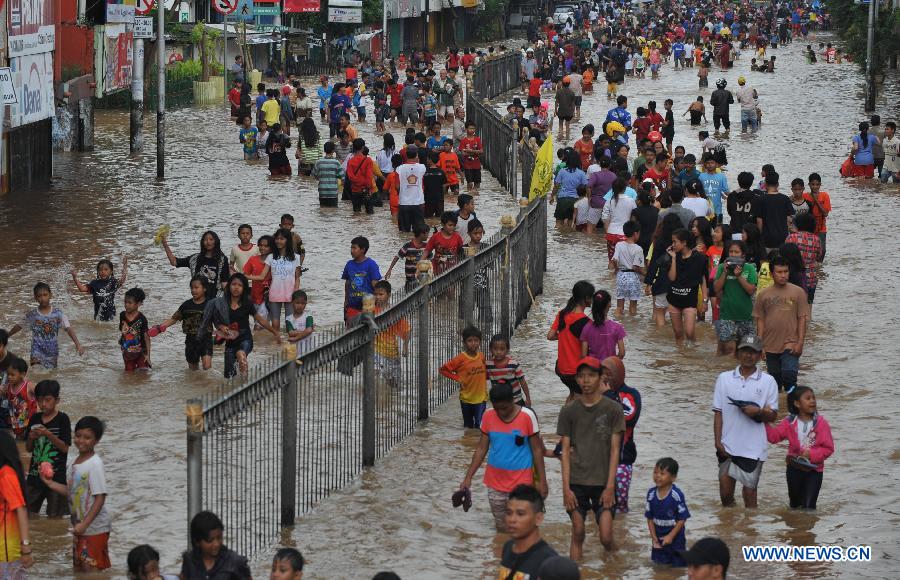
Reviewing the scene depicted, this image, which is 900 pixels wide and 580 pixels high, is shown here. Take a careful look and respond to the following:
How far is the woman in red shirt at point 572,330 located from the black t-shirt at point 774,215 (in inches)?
239

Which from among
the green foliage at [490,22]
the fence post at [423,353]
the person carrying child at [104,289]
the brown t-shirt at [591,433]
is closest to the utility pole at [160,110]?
the person carrying child at [104,289]

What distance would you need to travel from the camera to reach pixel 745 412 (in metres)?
11.0

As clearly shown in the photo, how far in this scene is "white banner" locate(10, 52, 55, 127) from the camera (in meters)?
24.9

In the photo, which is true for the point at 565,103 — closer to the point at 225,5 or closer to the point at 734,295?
the point at 225,5

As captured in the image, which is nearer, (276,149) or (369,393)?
(369,393)

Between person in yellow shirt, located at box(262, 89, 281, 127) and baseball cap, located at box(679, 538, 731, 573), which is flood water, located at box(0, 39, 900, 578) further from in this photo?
baseball cap, located at box(679, 538, 731, 573)

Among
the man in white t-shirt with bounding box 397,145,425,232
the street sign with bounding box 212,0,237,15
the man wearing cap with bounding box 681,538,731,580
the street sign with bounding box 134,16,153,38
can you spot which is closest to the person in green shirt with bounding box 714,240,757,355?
the man in white t-shirt with bounding box 397,145,425,232

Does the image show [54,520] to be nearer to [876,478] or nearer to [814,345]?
[876,478]

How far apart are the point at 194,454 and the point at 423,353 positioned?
194 inches

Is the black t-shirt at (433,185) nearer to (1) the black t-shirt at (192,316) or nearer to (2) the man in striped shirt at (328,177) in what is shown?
(2) the man in striped shirt at (328,177)

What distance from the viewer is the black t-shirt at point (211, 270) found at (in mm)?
16656

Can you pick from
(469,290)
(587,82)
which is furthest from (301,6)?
(469,290)

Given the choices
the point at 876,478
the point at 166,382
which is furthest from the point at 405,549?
the point at 166,382

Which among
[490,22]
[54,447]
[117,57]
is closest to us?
[54,447]
